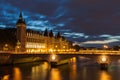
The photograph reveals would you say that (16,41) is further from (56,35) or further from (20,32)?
(56,35)

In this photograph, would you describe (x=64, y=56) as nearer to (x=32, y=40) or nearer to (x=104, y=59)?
(x=104, y=59)

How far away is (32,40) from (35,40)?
4243 millimetres

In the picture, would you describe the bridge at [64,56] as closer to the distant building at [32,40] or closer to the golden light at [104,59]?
the golden light at [104,59]

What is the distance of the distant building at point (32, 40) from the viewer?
124 metres

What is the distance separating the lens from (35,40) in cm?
14200

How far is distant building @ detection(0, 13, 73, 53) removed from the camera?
124 meters

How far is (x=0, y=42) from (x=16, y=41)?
33.1 ft

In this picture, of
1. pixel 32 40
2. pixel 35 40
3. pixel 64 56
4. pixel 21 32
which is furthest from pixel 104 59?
pixel 35 40

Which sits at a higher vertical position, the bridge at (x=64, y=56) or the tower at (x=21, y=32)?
the tower at (x=21, y=32)

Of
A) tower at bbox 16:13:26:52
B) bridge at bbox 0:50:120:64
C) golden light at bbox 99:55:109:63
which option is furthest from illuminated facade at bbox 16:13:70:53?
golden light at bbox 99:55:109:63

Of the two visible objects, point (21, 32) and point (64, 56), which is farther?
point (21, 32)

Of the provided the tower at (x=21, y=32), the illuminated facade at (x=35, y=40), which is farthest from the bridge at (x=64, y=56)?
the illuminated facade at (x=35, y=40)

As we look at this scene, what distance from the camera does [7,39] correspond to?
4587 inches

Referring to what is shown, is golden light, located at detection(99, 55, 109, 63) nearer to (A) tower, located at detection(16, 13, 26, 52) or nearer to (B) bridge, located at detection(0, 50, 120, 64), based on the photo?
(B) bridge, located at detection(0, 50, 120, 64)
